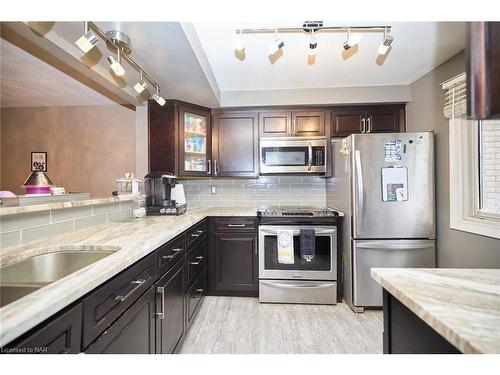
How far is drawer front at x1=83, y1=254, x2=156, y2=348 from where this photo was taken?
31.2 inches

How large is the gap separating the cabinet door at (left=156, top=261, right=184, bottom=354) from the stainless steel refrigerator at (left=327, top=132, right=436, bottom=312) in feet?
5.31

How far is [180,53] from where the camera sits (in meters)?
1.68

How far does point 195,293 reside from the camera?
6.82 ft

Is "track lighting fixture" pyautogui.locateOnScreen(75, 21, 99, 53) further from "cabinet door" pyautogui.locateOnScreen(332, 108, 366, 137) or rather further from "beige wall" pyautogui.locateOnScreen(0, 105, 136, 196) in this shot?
"cabinet door" pyautogui.locateOnScreen(332, 108, 366, 137)

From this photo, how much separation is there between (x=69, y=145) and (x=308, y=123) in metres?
3.03

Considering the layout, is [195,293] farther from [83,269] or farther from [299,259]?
[83,269]

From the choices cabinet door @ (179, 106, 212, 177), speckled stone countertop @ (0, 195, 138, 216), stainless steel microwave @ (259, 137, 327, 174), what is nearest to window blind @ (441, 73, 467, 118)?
stainless steel microwave @ (259, 137, 327, 174)

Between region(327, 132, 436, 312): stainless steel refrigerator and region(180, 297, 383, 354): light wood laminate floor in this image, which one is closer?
region(180, 297, 383, 354): light wood laminate floor

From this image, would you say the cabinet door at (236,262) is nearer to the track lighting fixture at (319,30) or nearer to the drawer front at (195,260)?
the drawer front at (195,260)

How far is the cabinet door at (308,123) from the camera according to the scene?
113 inches

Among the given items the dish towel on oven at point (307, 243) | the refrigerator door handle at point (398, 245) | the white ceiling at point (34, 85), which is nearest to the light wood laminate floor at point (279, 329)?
the dish towel on oven at point (307, 243)

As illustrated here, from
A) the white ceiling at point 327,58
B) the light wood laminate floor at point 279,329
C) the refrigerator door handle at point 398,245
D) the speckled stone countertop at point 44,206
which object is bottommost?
the light wood laminate floor at point 279,329

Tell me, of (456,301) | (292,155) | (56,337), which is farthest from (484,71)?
(292,155)

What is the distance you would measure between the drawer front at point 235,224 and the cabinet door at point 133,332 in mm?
1344
